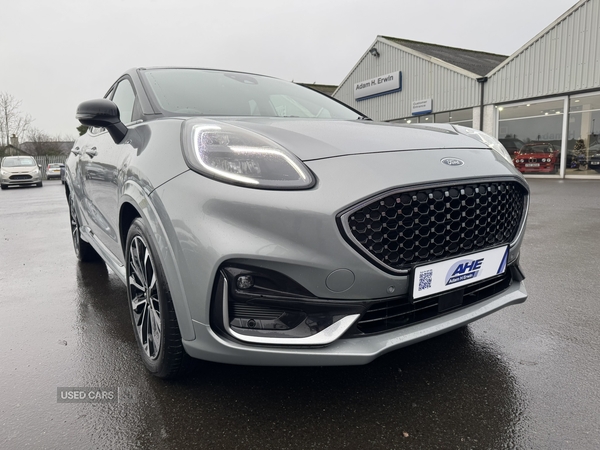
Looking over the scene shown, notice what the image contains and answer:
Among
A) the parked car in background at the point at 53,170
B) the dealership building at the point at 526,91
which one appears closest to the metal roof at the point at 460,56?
the dealership building at the point at 526,91

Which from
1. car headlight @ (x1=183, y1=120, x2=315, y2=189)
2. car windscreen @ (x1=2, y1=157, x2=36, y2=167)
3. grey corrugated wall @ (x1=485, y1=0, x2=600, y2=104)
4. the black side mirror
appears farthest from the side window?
car windscreen @ (x1=2, y1=157, x2=36, y2=167)

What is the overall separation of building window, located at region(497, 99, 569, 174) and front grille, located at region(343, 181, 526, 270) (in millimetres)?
13844

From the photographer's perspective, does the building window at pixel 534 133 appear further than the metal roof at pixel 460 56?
No

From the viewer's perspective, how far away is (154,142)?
1889mm

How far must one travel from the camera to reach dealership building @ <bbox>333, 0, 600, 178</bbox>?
12578 mm

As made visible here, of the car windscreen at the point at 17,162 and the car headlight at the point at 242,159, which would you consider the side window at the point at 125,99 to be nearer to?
the car headlight at the point at 242,159

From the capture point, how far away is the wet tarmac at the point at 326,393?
1.53m

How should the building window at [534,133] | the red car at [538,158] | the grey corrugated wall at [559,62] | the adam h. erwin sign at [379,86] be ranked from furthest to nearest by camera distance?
the adam h. erwin sign at [379,86] < the red car at [538,158] < the building window at [534,133] < the grey corrugated wall at [559,62]

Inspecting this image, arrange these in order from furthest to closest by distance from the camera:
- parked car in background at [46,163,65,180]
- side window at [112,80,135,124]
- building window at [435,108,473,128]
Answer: parked car in background at [46,163,65,180] → building window at [435,108,473,128] → side window at [112,80,135,124]

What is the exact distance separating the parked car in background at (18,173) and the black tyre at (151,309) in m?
20.3

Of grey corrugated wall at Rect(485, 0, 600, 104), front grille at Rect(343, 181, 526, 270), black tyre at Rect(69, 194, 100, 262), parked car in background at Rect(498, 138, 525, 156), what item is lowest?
black tyre at Rect(69, 194, 100, 262)

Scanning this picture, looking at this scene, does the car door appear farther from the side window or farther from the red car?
the red car

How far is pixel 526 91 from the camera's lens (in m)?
14.0

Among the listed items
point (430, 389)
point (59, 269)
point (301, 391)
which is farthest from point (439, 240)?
point (59, 269)
